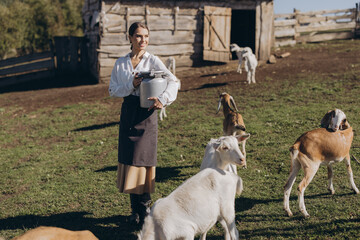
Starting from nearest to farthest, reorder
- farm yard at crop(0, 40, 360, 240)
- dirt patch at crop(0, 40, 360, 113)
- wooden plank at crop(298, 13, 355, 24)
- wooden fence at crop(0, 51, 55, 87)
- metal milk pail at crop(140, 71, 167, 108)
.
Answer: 1. metal milk pail at crop(140, 71, 167, 108)
2. farm yard at crop(0, 40, 360, 240)
3. dirt patch at crop(0, 40, 360, 113)
4. wooden fence at crop(0, 51, 55, 87)
5. wooden plank at crop(298, 13, 355, 24)

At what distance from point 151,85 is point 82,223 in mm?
2557

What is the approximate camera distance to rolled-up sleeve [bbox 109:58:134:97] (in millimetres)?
4684

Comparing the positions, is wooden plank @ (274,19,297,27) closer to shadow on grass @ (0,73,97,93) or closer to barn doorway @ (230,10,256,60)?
barn doorway @ (230,10,256,60)

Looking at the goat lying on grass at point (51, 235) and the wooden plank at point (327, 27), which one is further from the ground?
the wooden plank at point (327, 27)

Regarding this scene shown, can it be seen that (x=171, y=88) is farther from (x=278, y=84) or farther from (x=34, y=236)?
(x=278, y=84)

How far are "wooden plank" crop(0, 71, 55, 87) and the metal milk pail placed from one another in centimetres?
1725

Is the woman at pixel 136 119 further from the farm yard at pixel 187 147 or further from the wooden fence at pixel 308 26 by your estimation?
the wooden fence at pixel 308 26

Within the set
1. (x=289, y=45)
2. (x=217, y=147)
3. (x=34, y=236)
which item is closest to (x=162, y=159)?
(x=217, y=147)

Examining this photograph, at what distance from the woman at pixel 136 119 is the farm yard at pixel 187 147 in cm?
83

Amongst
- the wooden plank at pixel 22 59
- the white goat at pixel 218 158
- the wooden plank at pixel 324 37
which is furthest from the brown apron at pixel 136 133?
the wooden plank at pixel 324 37

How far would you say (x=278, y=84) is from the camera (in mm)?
13781

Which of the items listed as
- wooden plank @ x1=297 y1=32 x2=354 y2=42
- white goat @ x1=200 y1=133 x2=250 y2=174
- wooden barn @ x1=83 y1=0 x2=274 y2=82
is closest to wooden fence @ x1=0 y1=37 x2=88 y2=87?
wooden barn @ x1=83 y1=0 x2=274 y2=82

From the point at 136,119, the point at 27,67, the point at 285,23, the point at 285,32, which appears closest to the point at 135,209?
the point at 136,119

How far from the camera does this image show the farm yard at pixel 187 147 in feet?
17.7
